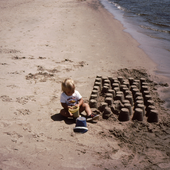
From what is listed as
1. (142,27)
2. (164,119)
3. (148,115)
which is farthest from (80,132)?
(142,27)

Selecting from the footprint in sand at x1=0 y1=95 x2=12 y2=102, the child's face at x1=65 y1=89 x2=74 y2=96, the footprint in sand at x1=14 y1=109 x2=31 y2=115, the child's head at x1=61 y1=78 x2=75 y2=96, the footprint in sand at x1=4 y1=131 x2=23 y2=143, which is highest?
the child's head at x1=61 y1=78 x2=75 y2=96

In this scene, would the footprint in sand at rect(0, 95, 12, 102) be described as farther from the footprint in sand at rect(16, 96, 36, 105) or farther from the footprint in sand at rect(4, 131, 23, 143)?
the footprint in sand at rect(4, 131, 23, 143)

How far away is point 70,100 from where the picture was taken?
4.14 m

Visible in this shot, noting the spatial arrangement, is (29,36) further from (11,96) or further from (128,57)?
(11,96)

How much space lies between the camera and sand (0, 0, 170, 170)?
3002 millimetres

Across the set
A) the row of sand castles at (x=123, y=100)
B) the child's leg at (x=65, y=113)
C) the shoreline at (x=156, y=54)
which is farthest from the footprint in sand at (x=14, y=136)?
the shoreline at (x=156, y=54)

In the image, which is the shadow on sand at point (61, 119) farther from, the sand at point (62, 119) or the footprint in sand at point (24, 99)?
the footprint in sand at point (24, 99)

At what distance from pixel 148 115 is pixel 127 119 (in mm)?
478

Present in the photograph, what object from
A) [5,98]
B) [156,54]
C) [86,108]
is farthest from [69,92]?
[156,54]

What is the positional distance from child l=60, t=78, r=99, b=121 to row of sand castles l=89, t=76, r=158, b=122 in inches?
13.6

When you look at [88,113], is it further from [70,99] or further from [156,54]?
[156,54]

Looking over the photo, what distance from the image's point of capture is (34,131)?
3.51 m

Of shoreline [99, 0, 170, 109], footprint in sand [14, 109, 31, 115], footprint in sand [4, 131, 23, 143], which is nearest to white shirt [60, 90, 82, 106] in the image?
footprint in sand [14, 109, 31, 115]

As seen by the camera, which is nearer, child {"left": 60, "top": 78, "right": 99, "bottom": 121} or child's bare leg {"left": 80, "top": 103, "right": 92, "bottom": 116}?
child {"left": 60, "top": 78, "right": 99, "bottom": 121}
